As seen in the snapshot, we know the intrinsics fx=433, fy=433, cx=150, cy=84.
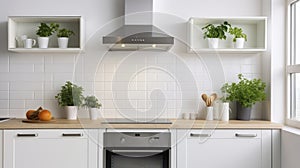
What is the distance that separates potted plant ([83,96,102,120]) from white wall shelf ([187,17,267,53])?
101 cm

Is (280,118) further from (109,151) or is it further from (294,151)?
(109,151)

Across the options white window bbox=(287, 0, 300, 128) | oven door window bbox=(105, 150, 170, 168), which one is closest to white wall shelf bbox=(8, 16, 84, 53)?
oven door window bbox=(105, 150, 170, 168)

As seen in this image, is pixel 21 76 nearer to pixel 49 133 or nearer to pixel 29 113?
pixel 29 113

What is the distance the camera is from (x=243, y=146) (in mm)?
3693

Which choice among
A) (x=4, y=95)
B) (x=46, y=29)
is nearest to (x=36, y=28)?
(x=46, y=29)

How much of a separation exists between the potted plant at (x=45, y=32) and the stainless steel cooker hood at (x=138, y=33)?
570mm

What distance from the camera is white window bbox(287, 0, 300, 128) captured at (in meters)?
3.80

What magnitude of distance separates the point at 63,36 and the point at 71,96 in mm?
564

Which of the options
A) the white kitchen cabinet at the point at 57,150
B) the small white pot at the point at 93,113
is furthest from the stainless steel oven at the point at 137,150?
the small white pot at the point at 93,113

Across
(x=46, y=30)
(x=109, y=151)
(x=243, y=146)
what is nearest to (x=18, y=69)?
(x=46, y=30)

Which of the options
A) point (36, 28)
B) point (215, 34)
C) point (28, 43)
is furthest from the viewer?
point (36, 28)

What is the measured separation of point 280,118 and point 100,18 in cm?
195

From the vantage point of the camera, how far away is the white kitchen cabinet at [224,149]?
3.68m

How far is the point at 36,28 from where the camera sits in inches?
165
